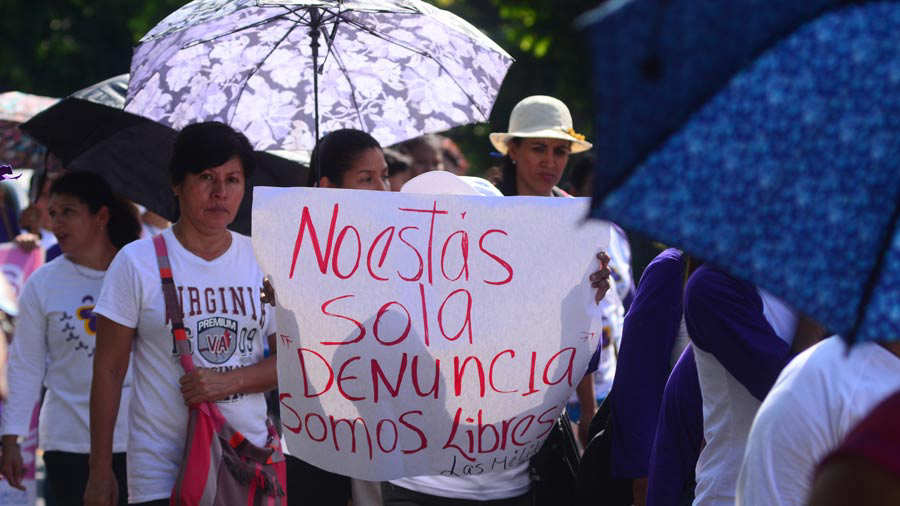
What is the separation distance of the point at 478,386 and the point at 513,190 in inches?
78.0

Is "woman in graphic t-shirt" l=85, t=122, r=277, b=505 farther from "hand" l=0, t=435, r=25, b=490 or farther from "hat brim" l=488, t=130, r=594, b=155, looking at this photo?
"hat brim" l=488, t=130, r=594, b=155

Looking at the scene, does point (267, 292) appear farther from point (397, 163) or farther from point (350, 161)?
point (397, 163)

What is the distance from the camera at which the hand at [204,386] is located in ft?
14.1

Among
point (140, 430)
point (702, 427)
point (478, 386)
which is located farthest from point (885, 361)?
point (140, 430)

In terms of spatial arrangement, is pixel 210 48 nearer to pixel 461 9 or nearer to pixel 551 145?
pixel 551 145

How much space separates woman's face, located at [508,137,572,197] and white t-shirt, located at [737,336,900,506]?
345cm

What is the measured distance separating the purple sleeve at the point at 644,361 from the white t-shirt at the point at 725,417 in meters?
0.58

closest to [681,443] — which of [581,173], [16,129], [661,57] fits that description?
[661,57]

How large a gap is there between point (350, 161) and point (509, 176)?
1.18 m

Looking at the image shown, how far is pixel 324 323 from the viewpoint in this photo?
13.9ft

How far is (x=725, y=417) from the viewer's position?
3445mm

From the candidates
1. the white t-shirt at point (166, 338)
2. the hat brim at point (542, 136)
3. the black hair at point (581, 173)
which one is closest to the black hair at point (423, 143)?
the black hair at point (581, 173)

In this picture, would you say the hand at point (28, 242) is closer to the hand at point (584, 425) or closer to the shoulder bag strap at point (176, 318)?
the hand at point (584, 425)

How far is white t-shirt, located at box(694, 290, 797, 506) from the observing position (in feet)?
11.2
